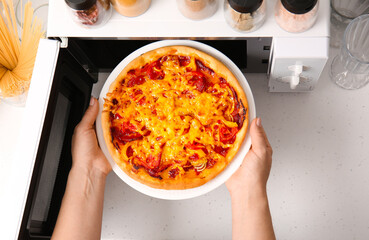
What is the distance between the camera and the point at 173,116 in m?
0.98

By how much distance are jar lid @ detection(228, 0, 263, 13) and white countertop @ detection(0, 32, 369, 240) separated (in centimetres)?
42

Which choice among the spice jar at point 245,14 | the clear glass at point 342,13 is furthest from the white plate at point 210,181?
the clear glass at point 342,13

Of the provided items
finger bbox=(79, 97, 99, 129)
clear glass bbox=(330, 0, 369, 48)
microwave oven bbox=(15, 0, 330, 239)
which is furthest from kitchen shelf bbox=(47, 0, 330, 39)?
clear glass bbox=(330, 0, 369, 48)

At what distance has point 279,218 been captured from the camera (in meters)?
1.13

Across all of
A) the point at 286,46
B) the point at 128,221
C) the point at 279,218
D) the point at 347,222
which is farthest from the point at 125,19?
the point at 347,222

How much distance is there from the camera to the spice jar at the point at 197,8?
2.81ft

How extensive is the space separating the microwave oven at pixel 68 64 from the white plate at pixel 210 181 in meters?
0.06

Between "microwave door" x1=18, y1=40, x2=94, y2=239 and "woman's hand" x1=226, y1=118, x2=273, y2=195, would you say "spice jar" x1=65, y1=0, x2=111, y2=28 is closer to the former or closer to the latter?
"microwave door" x1=18, y1=40, x2=94, y2=239

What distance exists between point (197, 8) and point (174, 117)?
284 mm

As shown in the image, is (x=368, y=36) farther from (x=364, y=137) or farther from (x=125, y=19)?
(x=125, y=19)

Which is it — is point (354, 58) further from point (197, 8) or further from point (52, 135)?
point (52, 135)

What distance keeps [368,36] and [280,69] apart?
334 mm

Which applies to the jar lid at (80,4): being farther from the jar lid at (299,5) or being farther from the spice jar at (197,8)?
the jar lid at (299,5)

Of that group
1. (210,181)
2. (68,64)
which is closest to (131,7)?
(68,64)
